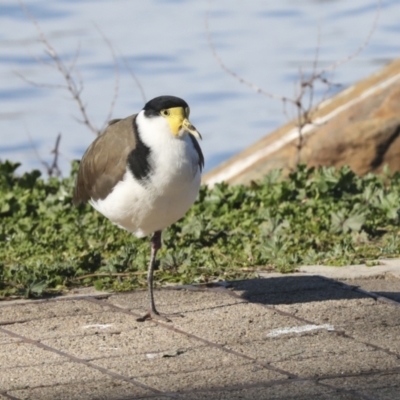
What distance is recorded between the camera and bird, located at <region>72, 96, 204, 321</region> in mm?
5391

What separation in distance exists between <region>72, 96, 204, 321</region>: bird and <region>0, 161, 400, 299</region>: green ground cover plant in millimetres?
621

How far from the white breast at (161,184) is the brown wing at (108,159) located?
0.08 meters

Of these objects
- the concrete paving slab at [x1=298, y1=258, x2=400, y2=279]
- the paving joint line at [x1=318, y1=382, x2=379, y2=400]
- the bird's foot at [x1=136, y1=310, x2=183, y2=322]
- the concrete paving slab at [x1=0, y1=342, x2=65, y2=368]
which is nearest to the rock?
the concrete paving slab at [x1=298, y1=258, x2=400, y2=279]

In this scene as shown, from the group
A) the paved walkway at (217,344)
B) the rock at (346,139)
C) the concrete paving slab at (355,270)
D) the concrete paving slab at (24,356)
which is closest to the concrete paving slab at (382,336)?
the paved walkway at (217,344)

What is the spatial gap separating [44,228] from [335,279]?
230cm

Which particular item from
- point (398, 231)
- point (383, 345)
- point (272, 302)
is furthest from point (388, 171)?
point (383, 345)

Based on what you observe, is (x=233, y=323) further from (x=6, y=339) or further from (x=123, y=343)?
(x=6, y=339)

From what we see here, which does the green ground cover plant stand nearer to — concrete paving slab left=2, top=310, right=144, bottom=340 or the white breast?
concrete paving slab left=2, top=310, right=144, bottom=340

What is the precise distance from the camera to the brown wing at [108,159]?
5598mm

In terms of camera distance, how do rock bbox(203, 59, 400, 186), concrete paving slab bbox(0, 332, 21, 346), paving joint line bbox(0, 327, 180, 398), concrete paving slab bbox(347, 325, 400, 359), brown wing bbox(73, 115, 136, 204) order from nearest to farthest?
paving joint line bbox(0, 327, 180, 398) < concrete paving slab bbox(347, 325, 400, 359) < concrete paving slab bbox(0, 332, 21, 346) < brown wing bbox(73, 115, 136, 204) < rock bbox(203, 59, 400, 186)

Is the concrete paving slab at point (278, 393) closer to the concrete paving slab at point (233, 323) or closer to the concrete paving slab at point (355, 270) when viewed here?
the concrete paving slab at point (233, 323)

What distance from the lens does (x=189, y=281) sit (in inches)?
242

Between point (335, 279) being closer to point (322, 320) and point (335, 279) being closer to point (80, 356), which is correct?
point (322, 320)

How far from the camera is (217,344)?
501 centimetres
